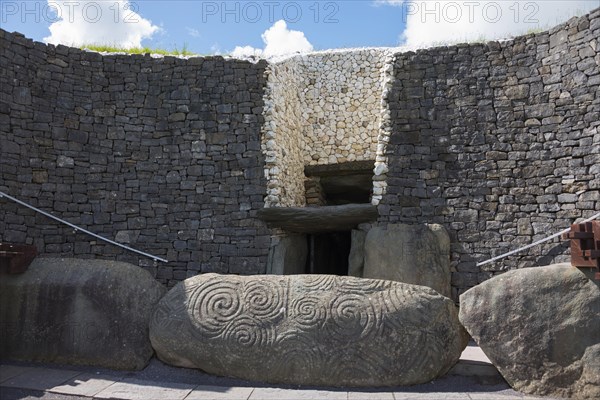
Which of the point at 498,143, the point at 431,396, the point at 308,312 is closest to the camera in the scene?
the point at 431,396

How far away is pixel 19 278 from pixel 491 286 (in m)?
5.01

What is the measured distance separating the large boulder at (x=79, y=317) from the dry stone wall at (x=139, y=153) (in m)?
3.19

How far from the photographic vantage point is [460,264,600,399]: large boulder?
15.0 feet

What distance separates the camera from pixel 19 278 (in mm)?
5492

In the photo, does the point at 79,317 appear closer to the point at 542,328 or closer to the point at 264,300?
the point at 264,300

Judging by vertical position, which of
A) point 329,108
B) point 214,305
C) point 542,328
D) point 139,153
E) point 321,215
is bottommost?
point 542,328

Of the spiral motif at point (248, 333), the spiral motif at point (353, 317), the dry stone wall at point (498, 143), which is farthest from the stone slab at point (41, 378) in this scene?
the dry stone wall at point (498, 143)

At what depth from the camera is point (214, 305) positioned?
512 cm

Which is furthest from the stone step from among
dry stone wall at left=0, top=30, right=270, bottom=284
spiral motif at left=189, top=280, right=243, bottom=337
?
dry stone wall at left=0, top=30, right=270, bottom=284

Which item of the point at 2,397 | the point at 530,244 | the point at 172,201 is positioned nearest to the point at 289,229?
the point at 172,201

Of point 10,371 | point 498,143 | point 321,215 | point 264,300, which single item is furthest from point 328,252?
point 10,371

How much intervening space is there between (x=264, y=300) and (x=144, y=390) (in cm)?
139

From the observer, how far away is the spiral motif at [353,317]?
484cm

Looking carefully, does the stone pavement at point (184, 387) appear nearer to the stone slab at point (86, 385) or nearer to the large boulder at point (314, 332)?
the stone slab at point (86, 385)
